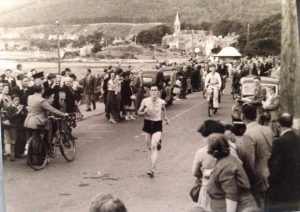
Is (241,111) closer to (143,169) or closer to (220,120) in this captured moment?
(220,120)

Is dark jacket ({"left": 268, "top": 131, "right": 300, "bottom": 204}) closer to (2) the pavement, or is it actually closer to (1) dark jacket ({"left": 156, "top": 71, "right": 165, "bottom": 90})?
(1) dark jacket ({"left": 156, "top": 71, "right": 165, "bottom": 90})

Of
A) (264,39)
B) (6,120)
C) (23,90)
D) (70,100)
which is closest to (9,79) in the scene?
(23,90)

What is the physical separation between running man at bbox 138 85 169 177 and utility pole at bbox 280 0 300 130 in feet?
2.74

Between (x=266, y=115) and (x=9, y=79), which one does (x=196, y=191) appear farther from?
(x=9, y=79)

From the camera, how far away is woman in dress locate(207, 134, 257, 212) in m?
3.25

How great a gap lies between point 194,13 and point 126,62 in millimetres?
545

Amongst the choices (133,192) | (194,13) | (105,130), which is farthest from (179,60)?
(133,192)

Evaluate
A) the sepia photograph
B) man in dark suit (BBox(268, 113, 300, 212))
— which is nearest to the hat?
the sepia photograph

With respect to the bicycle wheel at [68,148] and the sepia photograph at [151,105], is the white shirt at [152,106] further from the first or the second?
the bicycle wheel at [68,148]

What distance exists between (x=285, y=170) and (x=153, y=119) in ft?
3.11

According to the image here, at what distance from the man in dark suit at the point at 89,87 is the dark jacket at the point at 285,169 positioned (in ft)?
3.98

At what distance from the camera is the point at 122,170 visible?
355 centimetres

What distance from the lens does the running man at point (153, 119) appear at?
362 centimetres

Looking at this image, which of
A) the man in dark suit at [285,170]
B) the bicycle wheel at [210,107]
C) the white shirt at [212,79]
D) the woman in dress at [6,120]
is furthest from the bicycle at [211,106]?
the woman in dress at [6,120]
